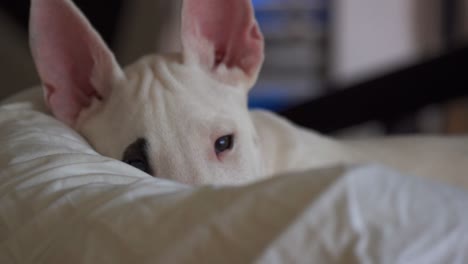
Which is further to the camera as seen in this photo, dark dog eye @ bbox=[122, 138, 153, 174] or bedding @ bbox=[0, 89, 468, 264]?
dark dog eye @ bbox=[122, 138, 153, 174]

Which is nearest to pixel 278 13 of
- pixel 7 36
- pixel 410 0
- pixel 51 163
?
pixel 410 0

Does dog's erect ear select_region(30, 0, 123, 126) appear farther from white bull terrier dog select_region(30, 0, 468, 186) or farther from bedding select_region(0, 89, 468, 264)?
bedding select_region(0, 89, 468, 264)

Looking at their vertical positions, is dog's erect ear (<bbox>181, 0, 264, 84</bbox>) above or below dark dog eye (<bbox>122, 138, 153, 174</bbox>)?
above

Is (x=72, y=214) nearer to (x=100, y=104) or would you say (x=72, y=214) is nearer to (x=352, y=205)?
(x=352, y=205)

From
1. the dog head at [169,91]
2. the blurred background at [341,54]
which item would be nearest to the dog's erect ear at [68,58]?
the dog head at [169,91]

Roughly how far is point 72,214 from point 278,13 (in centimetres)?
303

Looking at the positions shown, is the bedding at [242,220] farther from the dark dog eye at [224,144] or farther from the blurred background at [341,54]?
the blurred background at [341,54]

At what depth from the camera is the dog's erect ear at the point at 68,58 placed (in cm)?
104

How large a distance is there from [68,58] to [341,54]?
2573 millimetres

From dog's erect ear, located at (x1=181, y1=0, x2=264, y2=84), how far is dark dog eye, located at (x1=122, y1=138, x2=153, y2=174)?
0.21 meters

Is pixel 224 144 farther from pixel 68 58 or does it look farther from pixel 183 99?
pixel 68 58

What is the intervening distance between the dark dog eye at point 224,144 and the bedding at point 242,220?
30 centimetres

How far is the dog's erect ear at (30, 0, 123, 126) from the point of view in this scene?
41.1 inches

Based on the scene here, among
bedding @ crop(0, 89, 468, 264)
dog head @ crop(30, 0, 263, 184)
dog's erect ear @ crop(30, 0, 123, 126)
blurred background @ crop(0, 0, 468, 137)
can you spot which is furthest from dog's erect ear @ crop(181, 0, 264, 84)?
blurred background @ crop(0, 0, 468, 137)
